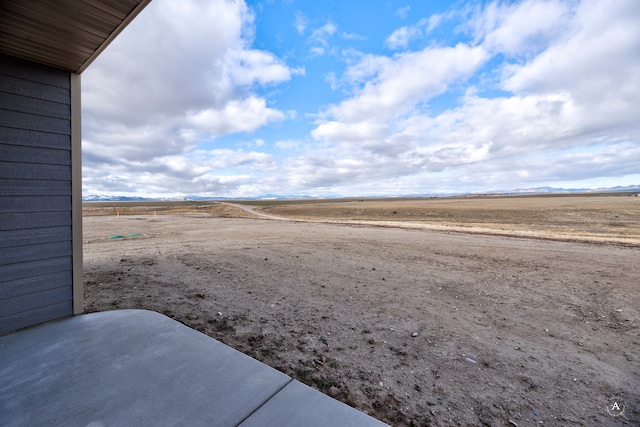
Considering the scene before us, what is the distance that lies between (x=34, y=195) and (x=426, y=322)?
541cm

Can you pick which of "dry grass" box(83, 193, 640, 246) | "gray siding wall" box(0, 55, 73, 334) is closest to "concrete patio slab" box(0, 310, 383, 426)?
"gray siding wall" box(0, 55, 73, 334)

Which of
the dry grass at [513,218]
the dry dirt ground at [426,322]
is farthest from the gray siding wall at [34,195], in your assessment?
the dry grass at [513,218]

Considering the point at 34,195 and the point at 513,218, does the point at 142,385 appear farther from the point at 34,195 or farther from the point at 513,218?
the point at 513,218

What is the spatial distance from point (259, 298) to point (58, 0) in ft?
14.4

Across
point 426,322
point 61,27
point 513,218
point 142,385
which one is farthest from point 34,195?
point 513,218

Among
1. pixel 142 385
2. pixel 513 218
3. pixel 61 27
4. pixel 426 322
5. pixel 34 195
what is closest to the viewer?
pixel 142 385

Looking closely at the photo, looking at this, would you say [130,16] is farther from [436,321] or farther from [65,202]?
[436,321]

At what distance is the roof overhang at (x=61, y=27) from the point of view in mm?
2320

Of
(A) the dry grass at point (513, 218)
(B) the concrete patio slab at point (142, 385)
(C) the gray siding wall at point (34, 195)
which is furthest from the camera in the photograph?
(A) the dry grass at point (513, 218)

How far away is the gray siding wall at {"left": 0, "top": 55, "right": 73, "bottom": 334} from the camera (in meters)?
2.99

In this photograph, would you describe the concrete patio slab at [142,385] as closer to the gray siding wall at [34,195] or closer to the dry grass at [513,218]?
the gray siding wall at [34,195]

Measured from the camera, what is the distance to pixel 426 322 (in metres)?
3.98

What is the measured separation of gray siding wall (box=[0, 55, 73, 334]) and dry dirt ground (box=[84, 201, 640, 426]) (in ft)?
2.89

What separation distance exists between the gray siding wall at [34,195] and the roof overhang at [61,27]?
1.12 feet
